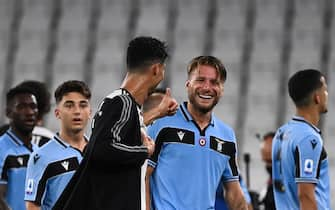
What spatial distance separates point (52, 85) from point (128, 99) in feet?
30.7

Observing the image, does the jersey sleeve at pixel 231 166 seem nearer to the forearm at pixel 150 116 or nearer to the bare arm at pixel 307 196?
the bare arm at pixel 307 196

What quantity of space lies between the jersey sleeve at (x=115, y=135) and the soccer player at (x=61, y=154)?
1.79 metres

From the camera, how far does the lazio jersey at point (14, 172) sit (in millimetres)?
6539

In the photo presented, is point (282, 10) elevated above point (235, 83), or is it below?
above

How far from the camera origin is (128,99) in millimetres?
4012

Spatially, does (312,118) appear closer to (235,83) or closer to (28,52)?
(235,83)

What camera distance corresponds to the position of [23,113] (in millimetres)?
6770

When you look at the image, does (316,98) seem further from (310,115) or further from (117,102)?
(117,102)

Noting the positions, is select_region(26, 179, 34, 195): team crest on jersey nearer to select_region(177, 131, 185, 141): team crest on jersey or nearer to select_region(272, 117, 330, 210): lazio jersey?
select_region(177, 131, 185, 141): team crest on jersey

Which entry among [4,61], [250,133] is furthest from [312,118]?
[4,61]

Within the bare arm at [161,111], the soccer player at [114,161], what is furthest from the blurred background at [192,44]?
the soccer player at [114,161]

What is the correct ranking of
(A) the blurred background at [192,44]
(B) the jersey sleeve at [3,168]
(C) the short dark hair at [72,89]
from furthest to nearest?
1. (A) the blurred background at [192,44]
2. (B) the jersey sleeve at [3,168]
3. (C) the short dark hair at [72,89]

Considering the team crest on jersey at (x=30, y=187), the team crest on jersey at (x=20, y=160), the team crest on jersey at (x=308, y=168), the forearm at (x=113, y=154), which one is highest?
the forearm at (x=113, y=154)

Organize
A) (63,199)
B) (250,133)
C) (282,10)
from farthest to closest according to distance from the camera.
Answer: (282,10) → (250,133) → (63,199)
